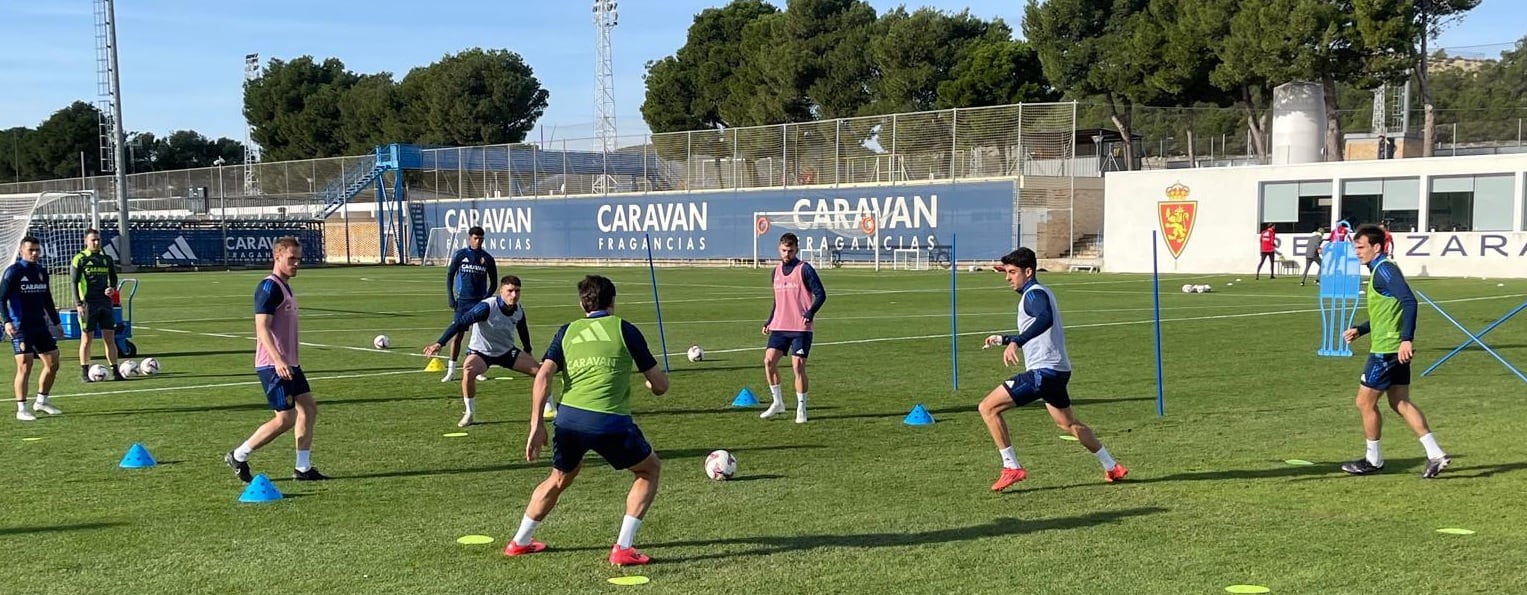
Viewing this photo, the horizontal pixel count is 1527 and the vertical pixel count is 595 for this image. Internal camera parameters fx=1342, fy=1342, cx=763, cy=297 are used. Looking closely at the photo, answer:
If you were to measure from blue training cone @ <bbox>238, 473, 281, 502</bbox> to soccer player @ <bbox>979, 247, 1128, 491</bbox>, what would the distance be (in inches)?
191

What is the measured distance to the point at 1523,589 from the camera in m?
6.46

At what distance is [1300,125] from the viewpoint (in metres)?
47.8

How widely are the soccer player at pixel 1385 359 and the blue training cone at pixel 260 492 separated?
7505 mm

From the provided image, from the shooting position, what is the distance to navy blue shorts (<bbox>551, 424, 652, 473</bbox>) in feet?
22.9

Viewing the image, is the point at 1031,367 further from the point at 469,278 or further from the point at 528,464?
the point at 469,278

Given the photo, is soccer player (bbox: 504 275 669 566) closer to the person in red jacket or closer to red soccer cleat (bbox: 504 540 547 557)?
red soccer cleat (bbox: 504 540 547 557)

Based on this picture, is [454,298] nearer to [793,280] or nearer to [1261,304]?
[793,280]

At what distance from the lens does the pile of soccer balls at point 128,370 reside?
1650 cm

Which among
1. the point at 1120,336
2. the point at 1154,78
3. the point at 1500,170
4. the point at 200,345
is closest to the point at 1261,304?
the point at 1120,336

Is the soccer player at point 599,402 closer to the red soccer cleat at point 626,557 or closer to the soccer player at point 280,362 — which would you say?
the red soccer cleat at point 626,557

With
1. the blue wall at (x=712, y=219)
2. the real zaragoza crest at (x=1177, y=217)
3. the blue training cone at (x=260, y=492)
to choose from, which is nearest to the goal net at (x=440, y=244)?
the blue wall at (x=712, y=219)

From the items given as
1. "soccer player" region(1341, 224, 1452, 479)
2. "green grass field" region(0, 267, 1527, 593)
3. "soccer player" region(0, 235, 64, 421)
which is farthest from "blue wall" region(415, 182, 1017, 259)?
"soccer player" region(1341, 224, 1452, 479)

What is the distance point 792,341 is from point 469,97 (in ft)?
299

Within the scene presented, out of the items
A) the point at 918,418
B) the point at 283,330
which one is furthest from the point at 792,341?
the point at 283,330
